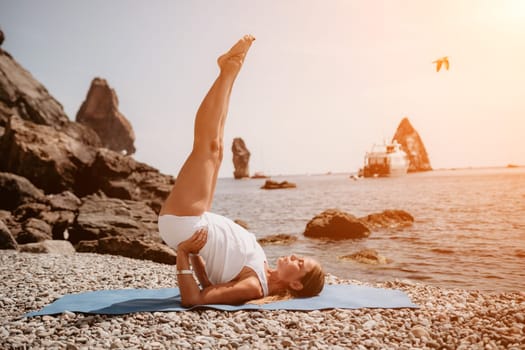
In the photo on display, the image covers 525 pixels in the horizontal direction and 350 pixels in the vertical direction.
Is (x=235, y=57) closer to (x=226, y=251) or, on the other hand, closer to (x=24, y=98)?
(x=226, y=251)

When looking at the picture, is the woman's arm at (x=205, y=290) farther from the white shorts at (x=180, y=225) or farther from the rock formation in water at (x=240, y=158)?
the rock formation in water at (x=240, y=158)

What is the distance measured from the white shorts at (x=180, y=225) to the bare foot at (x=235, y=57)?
1.97 m

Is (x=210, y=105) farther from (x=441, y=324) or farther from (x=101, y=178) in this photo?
(x=101, y=178)

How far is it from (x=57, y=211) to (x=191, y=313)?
11.5 meters

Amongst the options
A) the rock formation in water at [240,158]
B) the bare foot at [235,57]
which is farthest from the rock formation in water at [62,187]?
the rock formation in water at [240,158]

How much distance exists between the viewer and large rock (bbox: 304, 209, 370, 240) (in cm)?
1931

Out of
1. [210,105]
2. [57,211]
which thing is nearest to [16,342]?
[210,105]

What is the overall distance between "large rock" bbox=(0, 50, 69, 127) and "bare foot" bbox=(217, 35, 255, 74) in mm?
20195

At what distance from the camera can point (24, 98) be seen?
23141 millimetres

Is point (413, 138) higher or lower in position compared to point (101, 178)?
higher

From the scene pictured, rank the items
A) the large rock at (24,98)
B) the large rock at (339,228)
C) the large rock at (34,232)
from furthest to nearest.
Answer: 1. the large rock at (24,98)
2. the large rock at (339,228)
3. the large rock at (34,232)

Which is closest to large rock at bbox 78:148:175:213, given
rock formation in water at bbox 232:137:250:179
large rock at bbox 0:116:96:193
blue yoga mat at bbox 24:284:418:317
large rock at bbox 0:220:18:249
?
large rock at bbox 0:116:96:193

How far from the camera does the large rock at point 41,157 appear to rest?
1709 cm

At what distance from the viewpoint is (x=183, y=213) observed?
4730 millimetres
